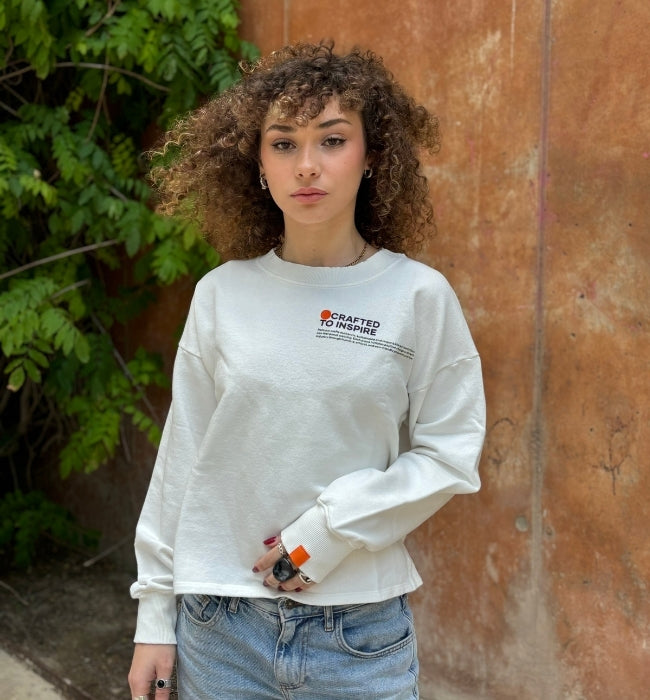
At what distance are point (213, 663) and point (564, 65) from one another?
1.90m

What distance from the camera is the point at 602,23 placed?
100 inches

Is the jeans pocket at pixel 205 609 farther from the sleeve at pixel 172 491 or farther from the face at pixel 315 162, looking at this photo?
the face at pixel 315 162

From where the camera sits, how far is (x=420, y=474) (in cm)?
175

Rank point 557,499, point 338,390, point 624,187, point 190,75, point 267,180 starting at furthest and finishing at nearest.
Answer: point 190,75 → point 557,499 → point 624,187 → point 267,180 → point 338,390

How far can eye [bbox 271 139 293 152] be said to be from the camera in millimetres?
1812

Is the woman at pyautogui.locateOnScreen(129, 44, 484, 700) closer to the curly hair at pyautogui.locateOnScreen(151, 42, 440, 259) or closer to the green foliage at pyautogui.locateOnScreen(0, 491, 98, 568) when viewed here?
the curly hair at pyautogui.locateOnScreen(151, 42, 440, 259)

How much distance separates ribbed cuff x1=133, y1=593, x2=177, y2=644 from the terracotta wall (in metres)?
1.34

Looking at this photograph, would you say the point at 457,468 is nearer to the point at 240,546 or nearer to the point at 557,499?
the point at 240,546

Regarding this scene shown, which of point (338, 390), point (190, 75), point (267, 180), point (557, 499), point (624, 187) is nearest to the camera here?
point (338, 390)

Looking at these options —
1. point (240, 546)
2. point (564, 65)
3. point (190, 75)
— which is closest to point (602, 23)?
point (564, 65)

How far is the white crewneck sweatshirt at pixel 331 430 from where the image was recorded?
5.67 ft

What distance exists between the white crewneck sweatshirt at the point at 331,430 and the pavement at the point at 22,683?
1.75 meters

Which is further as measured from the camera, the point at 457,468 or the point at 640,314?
the point at 640,314

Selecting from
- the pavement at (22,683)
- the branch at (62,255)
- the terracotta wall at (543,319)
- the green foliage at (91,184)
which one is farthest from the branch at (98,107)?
the pavement at (22,683)
